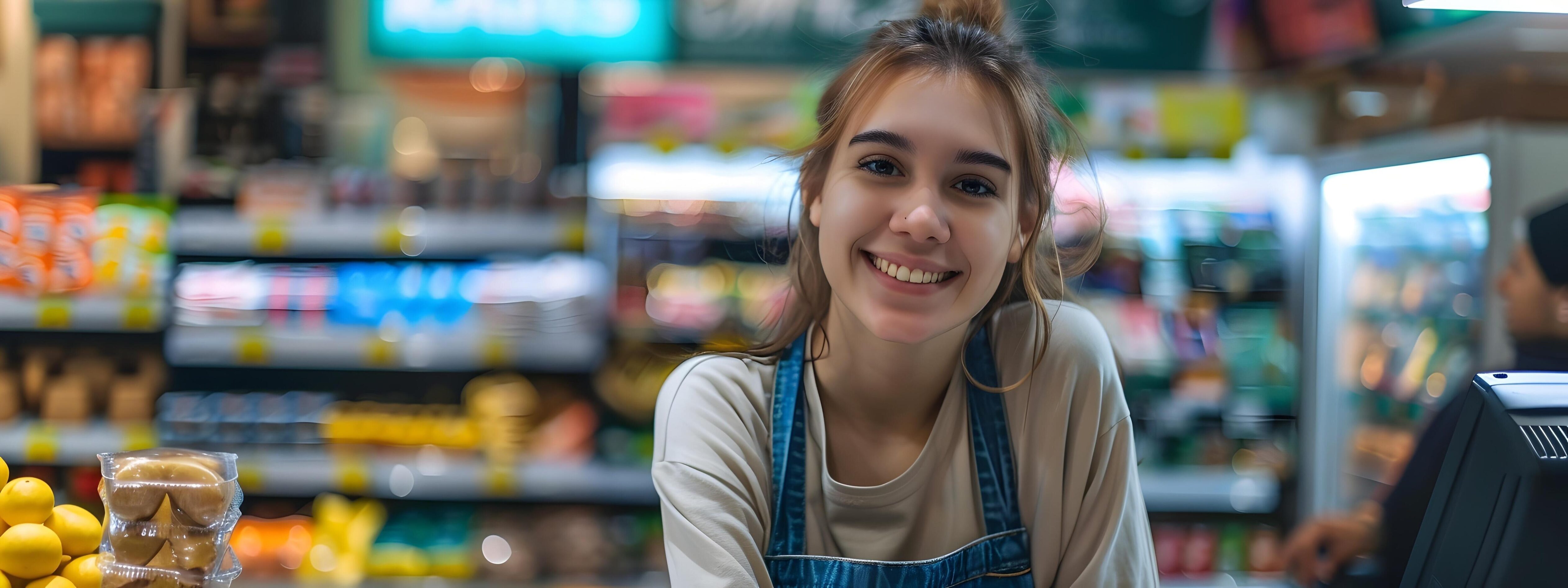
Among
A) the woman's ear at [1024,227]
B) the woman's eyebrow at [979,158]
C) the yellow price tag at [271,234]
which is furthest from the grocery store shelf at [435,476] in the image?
the woman's eyebrow at [979,158]

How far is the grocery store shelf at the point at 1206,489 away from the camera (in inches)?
124

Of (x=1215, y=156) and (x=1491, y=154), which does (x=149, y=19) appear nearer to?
(x=1215, y=156)

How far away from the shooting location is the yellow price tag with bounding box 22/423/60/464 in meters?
3.04

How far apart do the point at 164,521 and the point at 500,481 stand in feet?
6.57

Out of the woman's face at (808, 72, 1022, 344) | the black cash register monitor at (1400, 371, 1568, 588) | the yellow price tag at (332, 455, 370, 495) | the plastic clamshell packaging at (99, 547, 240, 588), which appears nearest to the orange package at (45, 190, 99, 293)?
the yellow price tag at (332, 455, 370, 495)

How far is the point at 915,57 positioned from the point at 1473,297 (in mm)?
2170

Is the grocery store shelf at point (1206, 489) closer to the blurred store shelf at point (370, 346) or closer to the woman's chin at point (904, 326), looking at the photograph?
the blurred store shelf at point (370, 346)

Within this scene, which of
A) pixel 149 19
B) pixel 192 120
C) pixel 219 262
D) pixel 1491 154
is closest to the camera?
pixel 1491 154

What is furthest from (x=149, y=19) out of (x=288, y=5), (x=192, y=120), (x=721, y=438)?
(x=721, y=438)

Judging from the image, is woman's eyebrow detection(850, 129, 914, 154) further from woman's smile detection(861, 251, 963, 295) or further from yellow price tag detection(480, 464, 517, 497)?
yellow price tag detection(480, 464, 517, 497)

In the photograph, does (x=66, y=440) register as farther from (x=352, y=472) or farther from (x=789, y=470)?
(x=789, y=470)

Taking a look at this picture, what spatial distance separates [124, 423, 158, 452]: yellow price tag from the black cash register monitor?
3.37 meters

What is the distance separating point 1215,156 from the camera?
10.5ft

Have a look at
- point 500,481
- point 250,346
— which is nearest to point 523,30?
point 250,346
